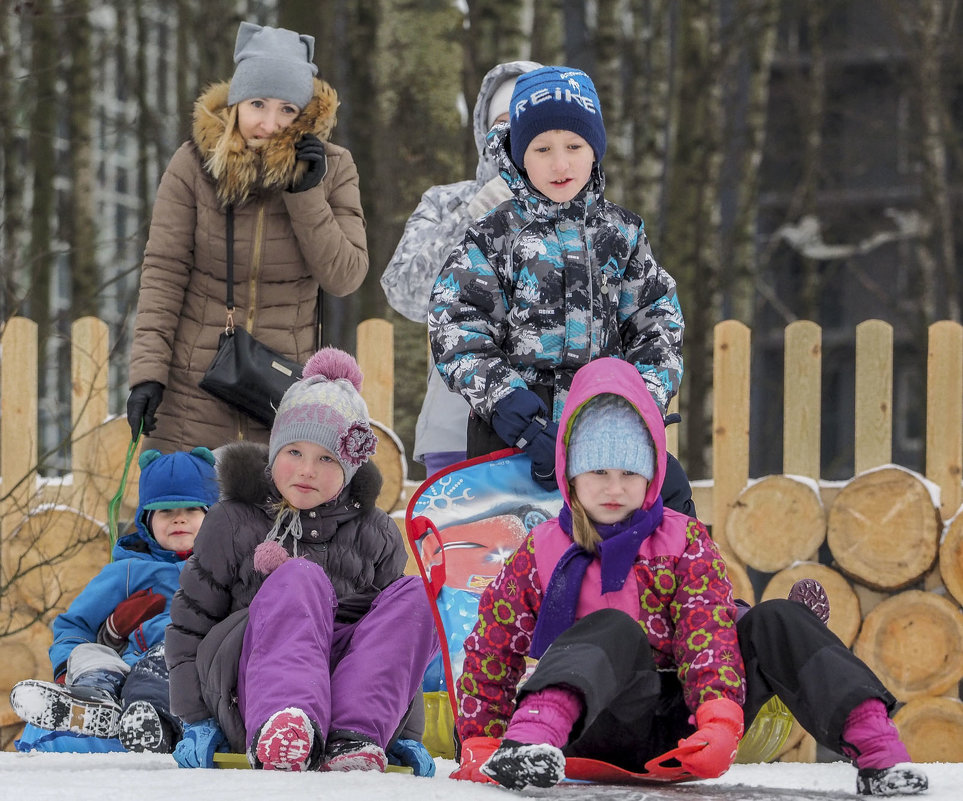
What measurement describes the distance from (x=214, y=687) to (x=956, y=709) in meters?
3.44

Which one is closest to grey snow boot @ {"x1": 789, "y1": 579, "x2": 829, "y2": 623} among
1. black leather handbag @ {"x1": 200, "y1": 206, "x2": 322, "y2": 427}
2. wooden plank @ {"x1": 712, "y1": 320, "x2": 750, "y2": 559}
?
black leather handbag @ {"x1": 200, "y1": 206, "x2": 322, "y2": 427}

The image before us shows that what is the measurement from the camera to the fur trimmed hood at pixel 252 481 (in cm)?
436

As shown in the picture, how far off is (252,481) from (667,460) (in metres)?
1.06

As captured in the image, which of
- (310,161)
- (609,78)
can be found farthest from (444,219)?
(609,78)

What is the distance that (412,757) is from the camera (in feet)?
14.0

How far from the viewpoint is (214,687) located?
4062mm

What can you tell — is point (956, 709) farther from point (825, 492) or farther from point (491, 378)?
point (491, 378)

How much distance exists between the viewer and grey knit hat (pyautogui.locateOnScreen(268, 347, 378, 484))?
4.38m

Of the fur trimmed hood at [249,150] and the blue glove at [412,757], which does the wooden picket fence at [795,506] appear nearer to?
the fur trimmed hood at [249,150]

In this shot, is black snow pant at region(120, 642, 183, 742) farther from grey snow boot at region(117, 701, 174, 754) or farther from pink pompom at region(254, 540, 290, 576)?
pink pompom at region(254, 540, 290, 576)

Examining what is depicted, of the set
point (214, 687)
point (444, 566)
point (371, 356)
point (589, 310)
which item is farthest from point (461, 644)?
point (371, 356)

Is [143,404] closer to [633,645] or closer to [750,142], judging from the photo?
[633,645]

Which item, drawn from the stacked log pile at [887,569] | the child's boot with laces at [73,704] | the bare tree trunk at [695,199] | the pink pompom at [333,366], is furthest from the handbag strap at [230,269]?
the bare tree trunk at [695,199]

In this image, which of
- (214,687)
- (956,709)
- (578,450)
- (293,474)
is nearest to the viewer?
(578,450)
